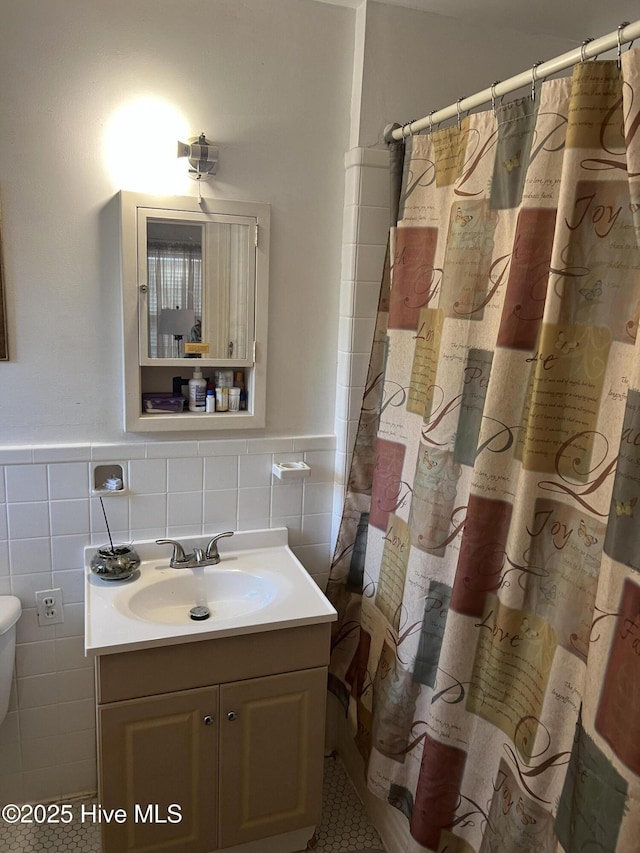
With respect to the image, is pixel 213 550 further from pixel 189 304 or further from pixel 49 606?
pixel 189 304

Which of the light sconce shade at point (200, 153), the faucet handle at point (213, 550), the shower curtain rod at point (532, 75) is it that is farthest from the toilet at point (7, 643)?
the shower curtain rod at point (532, 75)

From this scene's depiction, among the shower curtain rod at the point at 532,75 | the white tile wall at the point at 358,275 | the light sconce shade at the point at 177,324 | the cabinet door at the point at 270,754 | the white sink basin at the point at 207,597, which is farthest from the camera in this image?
the white tile wall at the point at 358,275

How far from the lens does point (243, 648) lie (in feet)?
5.64

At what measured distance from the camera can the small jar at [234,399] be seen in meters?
2.02

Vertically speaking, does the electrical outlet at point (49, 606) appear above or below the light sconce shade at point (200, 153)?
below

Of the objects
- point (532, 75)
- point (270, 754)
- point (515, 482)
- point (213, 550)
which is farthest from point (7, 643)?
point (532, 75)

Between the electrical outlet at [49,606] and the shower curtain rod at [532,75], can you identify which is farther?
the electrical outlet at [49,606]

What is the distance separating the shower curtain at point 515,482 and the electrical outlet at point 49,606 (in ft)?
→ 3.20

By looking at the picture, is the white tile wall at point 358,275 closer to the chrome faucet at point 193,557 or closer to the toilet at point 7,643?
the chrome faucet at point 193,557

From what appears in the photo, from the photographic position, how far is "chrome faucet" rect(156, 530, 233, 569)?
1973 millimetres

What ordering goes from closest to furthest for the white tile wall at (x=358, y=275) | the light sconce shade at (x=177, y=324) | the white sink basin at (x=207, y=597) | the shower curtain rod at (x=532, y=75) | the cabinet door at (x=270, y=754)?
the shower curtain rod at (x=532, y=75)
the white sink basin at (x=207, y=597)
the cabinet door at (x=270, y=754)
the light sconce shade at (x=177, y=324)
the white tile wall at (x=358, y=275)

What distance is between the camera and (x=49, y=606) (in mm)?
1942

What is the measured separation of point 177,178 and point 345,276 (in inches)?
23.1

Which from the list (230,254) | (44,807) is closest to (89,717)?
(44,807)
